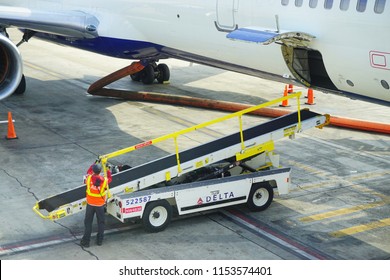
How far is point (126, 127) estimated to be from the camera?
19219mm

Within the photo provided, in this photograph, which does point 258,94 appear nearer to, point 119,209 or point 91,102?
point 91,102

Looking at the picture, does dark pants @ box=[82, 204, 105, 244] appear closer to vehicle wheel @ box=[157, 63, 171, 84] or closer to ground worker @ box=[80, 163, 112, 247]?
ground worker @ box=[80, 163, 112, 247]

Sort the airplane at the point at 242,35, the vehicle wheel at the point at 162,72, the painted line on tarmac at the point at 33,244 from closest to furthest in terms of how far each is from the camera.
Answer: the painted line on tarmac at the point at 33,244
the airplane at the point at 242,35
the vehicle wheel at the point at 162,72

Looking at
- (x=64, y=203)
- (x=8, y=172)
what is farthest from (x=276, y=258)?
(x=8, y=172)

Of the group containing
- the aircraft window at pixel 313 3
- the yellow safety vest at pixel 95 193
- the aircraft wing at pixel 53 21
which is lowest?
the yellow safety vest at pixel 95 193

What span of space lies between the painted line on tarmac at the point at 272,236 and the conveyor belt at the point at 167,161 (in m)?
1.22

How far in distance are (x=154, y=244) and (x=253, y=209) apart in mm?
2326

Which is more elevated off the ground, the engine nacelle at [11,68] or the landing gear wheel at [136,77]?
the engine nacelle at [11,68]

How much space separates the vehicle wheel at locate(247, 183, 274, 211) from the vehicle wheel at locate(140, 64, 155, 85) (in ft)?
37.6

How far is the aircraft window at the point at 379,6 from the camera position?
40.8ft

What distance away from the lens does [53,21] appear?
734 inches

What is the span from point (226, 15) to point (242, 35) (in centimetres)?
124

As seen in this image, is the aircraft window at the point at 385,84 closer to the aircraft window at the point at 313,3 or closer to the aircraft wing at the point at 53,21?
the aircraft window at the point at 313,3

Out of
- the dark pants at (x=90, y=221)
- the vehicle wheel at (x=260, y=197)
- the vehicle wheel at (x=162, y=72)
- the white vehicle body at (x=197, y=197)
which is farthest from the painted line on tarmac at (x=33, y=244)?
the vehicle wheel at (x=162, y=72)
